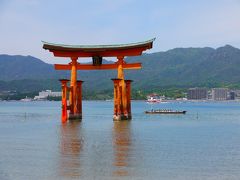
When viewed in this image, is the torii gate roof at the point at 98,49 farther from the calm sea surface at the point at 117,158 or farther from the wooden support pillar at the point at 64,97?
the calm sea surface at the point at 117,158

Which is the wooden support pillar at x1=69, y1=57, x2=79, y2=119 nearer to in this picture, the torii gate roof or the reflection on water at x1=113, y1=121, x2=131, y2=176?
the torii gate roof

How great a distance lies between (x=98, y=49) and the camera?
2190 inches

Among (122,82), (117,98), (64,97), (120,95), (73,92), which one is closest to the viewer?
(117,98)

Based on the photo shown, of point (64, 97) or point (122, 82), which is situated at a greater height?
point (122, 82)

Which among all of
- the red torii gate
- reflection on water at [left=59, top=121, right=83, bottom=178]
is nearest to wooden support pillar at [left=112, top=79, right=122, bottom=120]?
the red torii gate

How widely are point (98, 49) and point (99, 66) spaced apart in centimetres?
254

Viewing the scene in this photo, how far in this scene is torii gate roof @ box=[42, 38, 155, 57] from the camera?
176ft

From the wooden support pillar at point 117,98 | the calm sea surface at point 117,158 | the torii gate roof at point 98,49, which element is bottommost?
the calm sea surface at point 117,158

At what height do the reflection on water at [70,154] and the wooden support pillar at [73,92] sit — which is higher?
the wooden support pillar at [73,92]

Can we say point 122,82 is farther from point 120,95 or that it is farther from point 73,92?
point 73,92

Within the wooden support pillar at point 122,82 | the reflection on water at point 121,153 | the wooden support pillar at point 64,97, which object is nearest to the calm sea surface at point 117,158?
the reflection on water at point 121,153

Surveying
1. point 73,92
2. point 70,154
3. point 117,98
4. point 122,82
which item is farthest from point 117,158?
point 73,92

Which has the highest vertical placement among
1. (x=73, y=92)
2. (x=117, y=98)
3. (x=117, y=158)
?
(x=73, y=92)

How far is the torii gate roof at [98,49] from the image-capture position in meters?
53.5
